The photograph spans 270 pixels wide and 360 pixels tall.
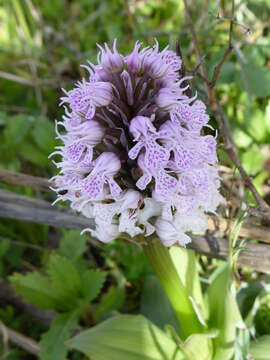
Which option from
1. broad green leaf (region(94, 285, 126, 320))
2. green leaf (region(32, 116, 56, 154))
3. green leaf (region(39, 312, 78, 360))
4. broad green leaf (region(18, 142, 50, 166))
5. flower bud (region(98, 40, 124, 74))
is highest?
flower bud (region(98, 40, 124, 74))

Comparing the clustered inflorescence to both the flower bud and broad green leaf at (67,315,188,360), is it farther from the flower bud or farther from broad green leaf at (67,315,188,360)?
broad green leaf at (67,315,188,360)

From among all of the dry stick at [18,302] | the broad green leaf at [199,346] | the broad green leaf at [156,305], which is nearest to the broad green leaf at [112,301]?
the broad green leaf at [156,305]

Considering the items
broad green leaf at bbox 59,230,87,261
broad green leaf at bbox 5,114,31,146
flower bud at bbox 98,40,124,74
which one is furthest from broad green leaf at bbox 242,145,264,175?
broad green leaf at bbox 5,114,31,146

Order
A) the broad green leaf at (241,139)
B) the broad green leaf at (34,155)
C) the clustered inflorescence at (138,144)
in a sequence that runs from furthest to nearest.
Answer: the broad green leaf at (34,155)
the broad green leaf at (241,139)
the clustered inflorescence at (138,144)

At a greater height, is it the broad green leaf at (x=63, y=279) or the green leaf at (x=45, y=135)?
the green leaf at (x=45, y=135)

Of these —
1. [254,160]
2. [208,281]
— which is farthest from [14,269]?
[254,160]

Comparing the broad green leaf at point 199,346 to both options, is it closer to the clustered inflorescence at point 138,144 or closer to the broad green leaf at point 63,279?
the clustered inflorescence at point 138,144

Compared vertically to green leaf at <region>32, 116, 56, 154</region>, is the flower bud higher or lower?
higher
